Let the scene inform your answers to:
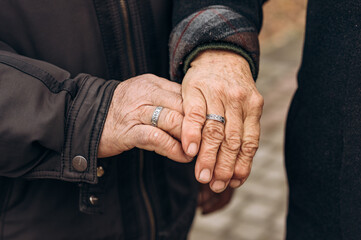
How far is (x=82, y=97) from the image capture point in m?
1.22

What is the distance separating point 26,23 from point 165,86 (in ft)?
1.58

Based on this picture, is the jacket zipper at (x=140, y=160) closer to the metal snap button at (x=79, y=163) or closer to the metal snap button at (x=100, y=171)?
the metal snap button at (x=100, y=171)

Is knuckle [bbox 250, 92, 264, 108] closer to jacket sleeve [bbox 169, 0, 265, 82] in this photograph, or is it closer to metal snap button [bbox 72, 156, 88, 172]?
jacket sleeve [bbox 169, 0, 265, 82]

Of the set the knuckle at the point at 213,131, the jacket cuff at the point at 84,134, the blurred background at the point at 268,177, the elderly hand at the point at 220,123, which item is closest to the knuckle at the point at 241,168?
the elderly hand at the point at 220,123

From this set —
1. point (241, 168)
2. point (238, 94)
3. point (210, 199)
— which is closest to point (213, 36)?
point (238, 94)

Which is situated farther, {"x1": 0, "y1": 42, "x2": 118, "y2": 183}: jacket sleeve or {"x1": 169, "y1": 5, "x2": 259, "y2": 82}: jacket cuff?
{"x1": 169, "y1": 5, "x2": 259, "y2": 82}: jacket cuff

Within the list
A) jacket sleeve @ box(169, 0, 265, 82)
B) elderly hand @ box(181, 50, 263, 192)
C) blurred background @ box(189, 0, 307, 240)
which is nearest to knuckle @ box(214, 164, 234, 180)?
elderly hand @ box(181, 50, 263, 192)

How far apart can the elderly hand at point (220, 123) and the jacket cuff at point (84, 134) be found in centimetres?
26

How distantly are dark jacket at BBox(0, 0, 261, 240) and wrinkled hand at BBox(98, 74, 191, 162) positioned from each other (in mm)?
35

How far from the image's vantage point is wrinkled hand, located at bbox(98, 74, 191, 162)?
1171 mm

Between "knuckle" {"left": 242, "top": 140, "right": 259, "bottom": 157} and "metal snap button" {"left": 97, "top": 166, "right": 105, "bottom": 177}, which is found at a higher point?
"knuckle" {"left": 242, "top": 140, "right": 259, "bottom": 157}

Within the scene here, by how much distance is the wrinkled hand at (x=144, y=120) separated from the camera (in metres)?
1.17

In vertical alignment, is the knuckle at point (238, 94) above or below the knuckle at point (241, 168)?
above

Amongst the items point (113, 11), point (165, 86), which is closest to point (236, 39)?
point (165, 86)
